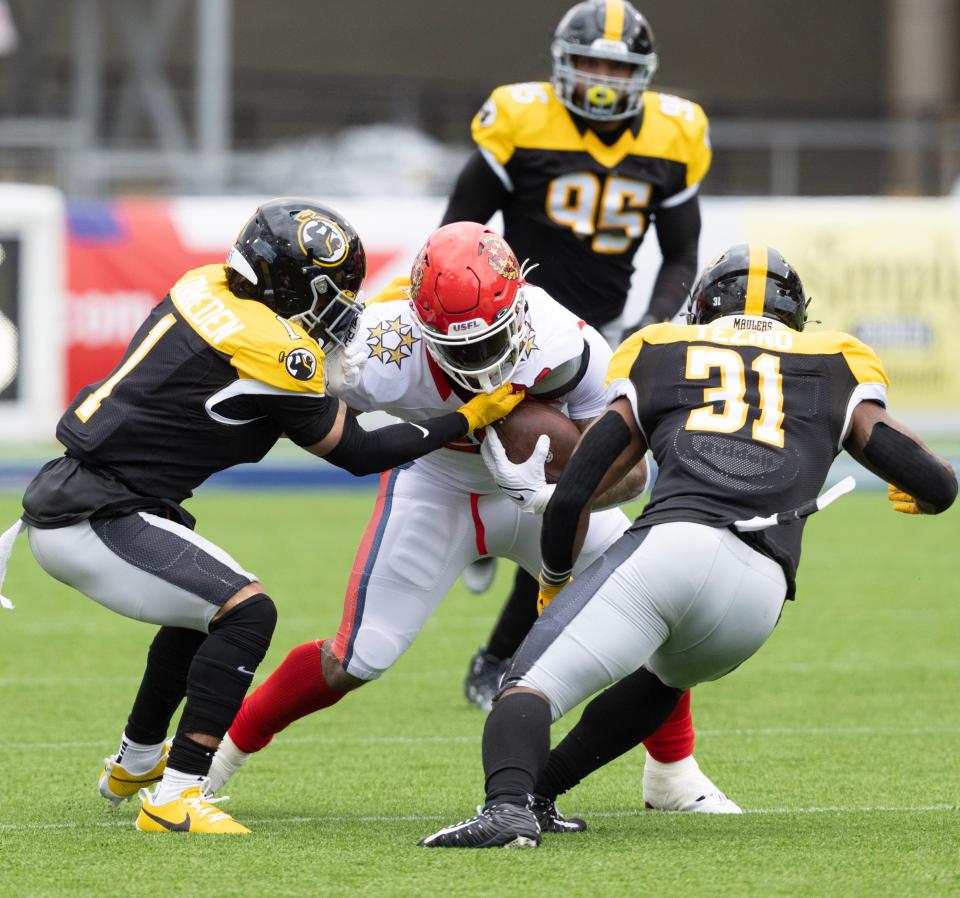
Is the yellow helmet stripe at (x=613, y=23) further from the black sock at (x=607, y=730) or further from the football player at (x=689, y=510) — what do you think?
the black sock at (x=607, y=730)

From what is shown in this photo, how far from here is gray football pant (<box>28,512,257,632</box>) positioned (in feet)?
12.8

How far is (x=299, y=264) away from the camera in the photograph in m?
3.98

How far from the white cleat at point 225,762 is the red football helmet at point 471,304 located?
1053 millimetres

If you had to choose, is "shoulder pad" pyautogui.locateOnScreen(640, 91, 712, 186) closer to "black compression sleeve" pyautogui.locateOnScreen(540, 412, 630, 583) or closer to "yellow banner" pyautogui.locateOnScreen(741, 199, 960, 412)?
"black compression sleeve" pyautogui.locateOnScreen(540, 412, 630, 583)

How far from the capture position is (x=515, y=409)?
4.23 meters

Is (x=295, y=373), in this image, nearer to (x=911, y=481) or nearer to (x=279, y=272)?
(x=279, y=272)

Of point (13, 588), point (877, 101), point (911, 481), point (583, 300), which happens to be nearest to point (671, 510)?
point (911, 481)

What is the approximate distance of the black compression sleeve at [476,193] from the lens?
5.78 metres

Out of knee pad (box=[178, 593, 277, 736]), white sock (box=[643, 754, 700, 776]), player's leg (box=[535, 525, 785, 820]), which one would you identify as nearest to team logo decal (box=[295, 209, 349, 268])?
knee pad (box=[178, 593, 277, 736])

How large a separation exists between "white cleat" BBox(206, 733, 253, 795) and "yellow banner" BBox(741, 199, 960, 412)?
30.5ft

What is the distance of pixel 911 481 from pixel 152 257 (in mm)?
9515

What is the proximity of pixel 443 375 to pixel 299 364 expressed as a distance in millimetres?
522

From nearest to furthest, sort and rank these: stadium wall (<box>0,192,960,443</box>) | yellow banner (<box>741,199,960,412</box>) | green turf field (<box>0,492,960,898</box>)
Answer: green turf field (<box>0,492,960,898</box>), stadium wall (<box>0,192,960,443</box>), yellow banner (<box>741,199,960,412</box>)

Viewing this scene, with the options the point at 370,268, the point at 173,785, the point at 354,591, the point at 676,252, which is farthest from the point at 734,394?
the point at 370,268
